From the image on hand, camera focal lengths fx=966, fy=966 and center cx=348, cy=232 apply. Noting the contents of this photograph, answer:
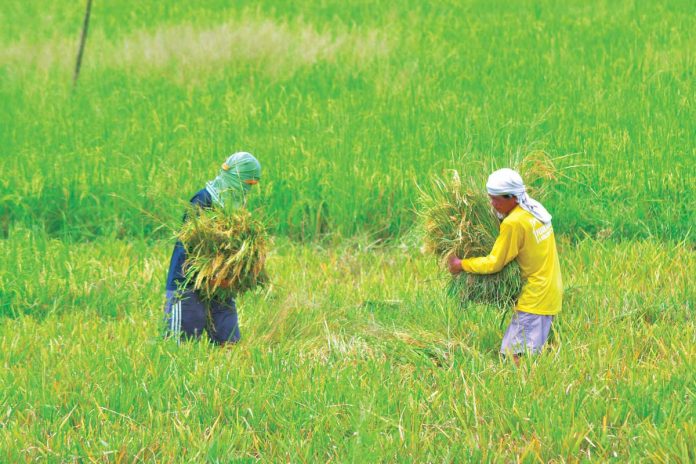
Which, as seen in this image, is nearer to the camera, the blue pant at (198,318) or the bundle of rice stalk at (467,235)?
the bundle of rice stalk at (467,235)

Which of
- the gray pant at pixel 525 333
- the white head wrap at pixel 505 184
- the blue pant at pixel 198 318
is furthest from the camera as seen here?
the blue pant at pixel 198 318

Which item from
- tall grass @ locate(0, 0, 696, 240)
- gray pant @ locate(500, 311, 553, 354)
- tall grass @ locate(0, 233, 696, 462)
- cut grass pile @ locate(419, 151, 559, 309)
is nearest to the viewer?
tall grass @ locate(0, 233, 696, 462)

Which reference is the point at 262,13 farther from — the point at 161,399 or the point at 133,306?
the point at 161,399

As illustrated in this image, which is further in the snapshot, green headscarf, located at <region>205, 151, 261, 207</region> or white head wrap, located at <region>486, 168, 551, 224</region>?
green headscarf, located at <region>205, 151, 261, 207</region>

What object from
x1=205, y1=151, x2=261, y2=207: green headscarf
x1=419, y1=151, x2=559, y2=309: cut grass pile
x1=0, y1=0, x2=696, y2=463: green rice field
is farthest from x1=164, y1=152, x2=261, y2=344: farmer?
x1=419, y1=151, x2=559, y2=309: cut grass pile

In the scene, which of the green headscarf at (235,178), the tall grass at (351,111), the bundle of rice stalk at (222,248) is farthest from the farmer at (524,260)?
the green headscarf at (235,178)

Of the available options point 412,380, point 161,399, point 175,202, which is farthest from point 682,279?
point 175,202

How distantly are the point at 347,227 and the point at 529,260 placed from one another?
2696 mm

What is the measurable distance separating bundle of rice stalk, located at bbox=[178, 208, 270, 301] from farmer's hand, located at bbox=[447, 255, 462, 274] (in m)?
1.02

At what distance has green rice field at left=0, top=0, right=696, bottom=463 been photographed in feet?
14.5

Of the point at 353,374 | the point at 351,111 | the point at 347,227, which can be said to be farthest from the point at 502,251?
the point at 351,111

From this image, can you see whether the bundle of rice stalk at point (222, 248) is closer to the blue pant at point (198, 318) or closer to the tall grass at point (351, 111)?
the blue pant at point (198, 318)

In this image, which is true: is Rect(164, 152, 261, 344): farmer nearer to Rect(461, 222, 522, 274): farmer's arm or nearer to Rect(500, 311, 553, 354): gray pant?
Rect(461, 222, 522, 274): farmer's arm

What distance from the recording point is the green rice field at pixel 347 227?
441cm
